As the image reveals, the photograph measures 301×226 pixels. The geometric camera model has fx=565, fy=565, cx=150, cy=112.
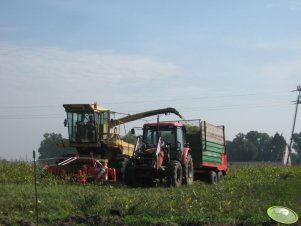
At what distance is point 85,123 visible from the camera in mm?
24766

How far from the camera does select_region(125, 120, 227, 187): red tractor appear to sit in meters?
20.1

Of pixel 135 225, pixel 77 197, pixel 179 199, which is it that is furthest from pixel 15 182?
pixel 135 225

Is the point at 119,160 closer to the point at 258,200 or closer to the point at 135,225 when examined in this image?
the point at 258,200

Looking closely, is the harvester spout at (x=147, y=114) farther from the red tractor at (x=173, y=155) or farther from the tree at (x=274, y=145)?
the tree at (x=274, y=145)

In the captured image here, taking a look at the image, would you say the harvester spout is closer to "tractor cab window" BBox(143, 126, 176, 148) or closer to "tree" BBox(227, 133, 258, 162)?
"tractor cab window" BBox(143, 126, 176, 148)

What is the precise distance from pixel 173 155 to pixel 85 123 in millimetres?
5201

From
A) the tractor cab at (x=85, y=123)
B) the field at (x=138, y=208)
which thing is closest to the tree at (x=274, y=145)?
the tractor cab at (x=85, y=123)

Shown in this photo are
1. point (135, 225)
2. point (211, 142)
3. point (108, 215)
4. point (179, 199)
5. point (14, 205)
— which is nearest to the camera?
point (135, 225)

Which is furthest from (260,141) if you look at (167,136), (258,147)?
(167,136)

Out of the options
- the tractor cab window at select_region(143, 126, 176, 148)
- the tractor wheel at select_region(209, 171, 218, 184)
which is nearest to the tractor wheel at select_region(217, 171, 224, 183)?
the tractor wheel at select_region(209, 171, 218, 184)

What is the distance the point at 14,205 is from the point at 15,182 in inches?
308

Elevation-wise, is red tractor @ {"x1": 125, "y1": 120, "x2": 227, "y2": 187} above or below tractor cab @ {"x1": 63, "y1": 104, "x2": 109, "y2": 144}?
below

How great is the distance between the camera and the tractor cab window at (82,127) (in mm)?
24641

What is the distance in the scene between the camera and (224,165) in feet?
88.7
